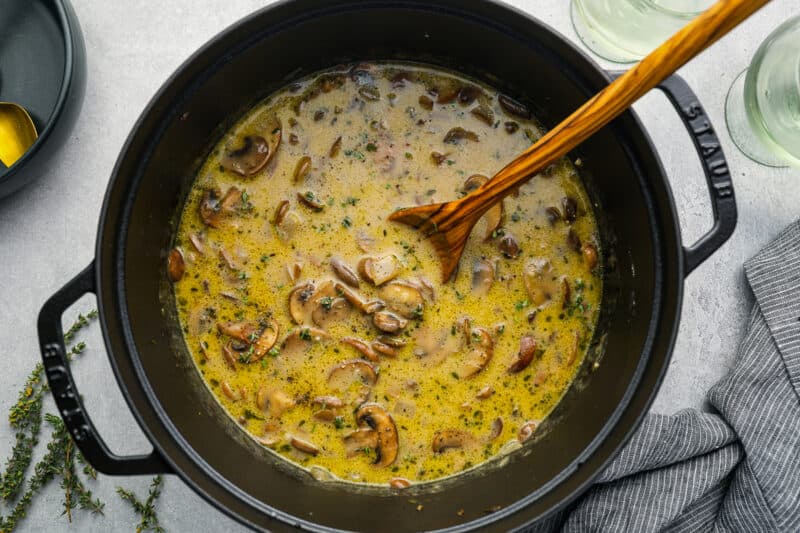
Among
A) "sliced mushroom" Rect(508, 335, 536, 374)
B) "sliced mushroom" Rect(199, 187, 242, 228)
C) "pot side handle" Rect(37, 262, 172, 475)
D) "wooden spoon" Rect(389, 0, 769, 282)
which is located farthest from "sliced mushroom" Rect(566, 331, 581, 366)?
"pot side handle" Rect(37, 262, 172, 475)

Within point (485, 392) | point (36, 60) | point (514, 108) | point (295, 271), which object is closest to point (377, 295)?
point (295, 271)

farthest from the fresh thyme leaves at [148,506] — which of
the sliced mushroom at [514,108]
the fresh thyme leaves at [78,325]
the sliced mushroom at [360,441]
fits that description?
the sliced mushroom at [514,108]

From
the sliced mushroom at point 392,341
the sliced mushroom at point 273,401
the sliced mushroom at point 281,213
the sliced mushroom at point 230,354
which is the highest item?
the sliced mushroom at point 281,213

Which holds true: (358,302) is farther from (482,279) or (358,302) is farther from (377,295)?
(482,279)

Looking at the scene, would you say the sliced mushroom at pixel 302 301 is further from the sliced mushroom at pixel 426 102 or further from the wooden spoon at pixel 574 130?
the sliced mushroom at pixel 426 102

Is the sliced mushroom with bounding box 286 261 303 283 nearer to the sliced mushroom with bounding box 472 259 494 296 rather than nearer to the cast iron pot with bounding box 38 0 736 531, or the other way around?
the cast iron pot with bounding box 38 0 736 531

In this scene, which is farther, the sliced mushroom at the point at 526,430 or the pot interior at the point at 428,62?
the sliced mushroom at the point at 526,430
